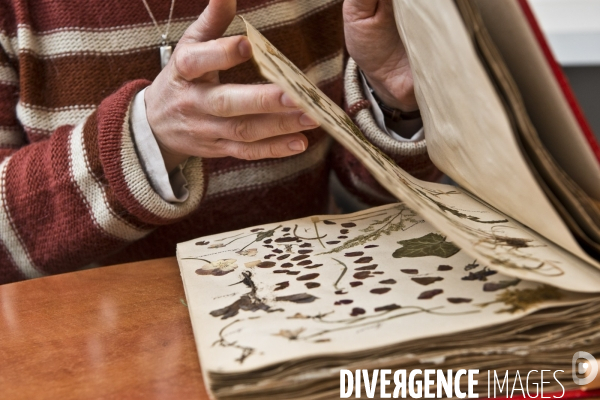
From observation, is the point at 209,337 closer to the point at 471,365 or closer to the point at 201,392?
the point at 201,392

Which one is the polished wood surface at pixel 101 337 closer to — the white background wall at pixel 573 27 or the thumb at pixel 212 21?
the thumb at pixel 212 21

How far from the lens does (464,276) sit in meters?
0.43

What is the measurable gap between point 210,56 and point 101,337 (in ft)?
0.87

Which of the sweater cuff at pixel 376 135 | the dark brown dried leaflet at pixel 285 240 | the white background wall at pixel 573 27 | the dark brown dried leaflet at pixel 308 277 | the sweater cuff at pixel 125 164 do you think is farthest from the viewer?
the white background wall at pixel 573 27

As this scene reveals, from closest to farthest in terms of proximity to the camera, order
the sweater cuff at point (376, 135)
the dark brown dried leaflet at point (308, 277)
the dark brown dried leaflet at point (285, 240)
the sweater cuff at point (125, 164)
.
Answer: the dark brown dried leaflet at point (308, 277) < the dark brown dried leaflet at point (285, 240) < the sweater cuff at point (125, 164) < the sweater cuff at point (376, 135)

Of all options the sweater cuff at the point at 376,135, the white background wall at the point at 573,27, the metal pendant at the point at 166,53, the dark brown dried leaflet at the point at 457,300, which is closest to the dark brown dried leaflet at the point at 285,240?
the dark brown dried leaflet at the point at 457,300

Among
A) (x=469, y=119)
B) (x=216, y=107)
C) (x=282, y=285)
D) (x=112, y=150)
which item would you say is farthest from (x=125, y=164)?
(x=469, y=119)

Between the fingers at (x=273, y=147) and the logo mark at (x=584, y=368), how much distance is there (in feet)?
0.99

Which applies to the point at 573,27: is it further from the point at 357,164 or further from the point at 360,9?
the point at 360,9

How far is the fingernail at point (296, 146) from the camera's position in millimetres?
574

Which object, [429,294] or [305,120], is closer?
[429,294]

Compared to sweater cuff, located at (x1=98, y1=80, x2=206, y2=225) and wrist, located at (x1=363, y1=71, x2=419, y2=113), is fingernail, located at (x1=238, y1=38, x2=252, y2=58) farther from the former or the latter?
wrist, located at (x1=363, y1=71, x2=419, y2=113)

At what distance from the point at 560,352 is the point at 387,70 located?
0.55 meters

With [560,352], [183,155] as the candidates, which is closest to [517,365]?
[560,352]
